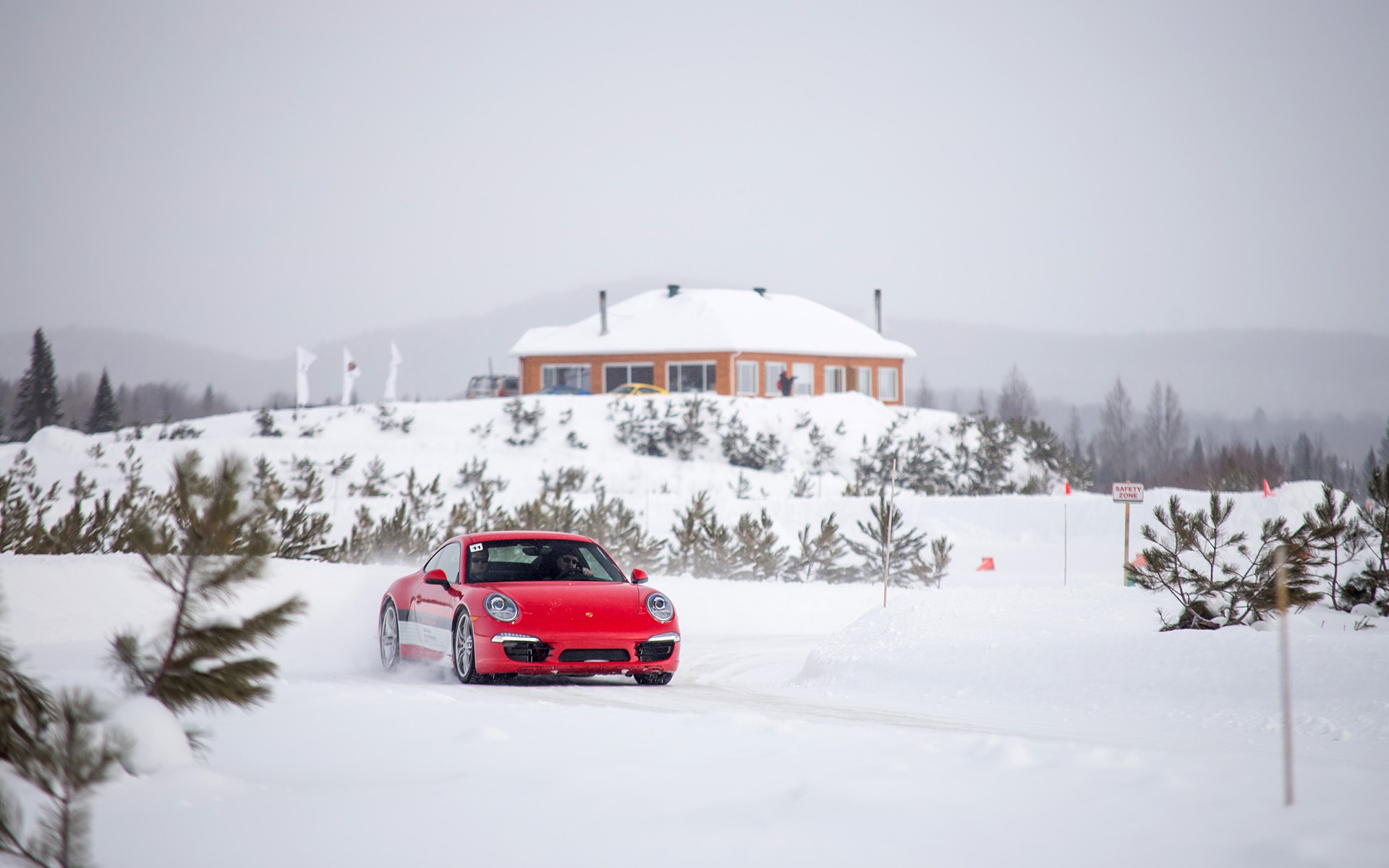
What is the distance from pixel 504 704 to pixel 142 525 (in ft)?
11.0

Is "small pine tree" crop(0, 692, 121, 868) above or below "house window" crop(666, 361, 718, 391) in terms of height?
below

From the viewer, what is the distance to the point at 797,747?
20.5 feet

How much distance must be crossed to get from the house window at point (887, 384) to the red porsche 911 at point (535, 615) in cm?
5104

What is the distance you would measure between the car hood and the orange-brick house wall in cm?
4638

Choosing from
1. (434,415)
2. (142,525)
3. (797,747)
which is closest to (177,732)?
(142,525)

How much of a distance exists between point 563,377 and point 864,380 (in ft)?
47.7

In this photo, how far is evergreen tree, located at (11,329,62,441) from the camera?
73062 mm

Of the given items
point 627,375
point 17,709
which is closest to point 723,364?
point 627,375

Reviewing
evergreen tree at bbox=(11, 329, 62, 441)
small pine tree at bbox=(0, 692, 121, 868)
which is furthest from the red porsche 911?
evergreen tree at bbox=(11, 329, 62, 441)

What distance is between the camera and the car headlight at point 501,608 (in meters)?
10.4

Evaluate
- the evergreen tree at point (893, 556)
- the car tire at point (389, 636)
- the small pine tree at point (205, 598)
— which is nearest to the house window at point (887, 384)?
the evergreen tree at point (893, 556)

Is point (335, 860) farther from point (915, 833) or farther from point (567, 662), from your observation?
point (567, 662)

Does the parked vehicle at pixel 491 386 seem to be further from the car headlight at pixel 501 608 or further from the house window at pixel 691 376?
the car headlight at pixel 501 608

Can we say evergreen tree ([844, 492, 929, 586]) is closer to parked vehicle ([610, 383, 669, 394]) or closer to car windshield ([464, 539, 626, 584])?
car windshield ([464, 539, 626, 584])
